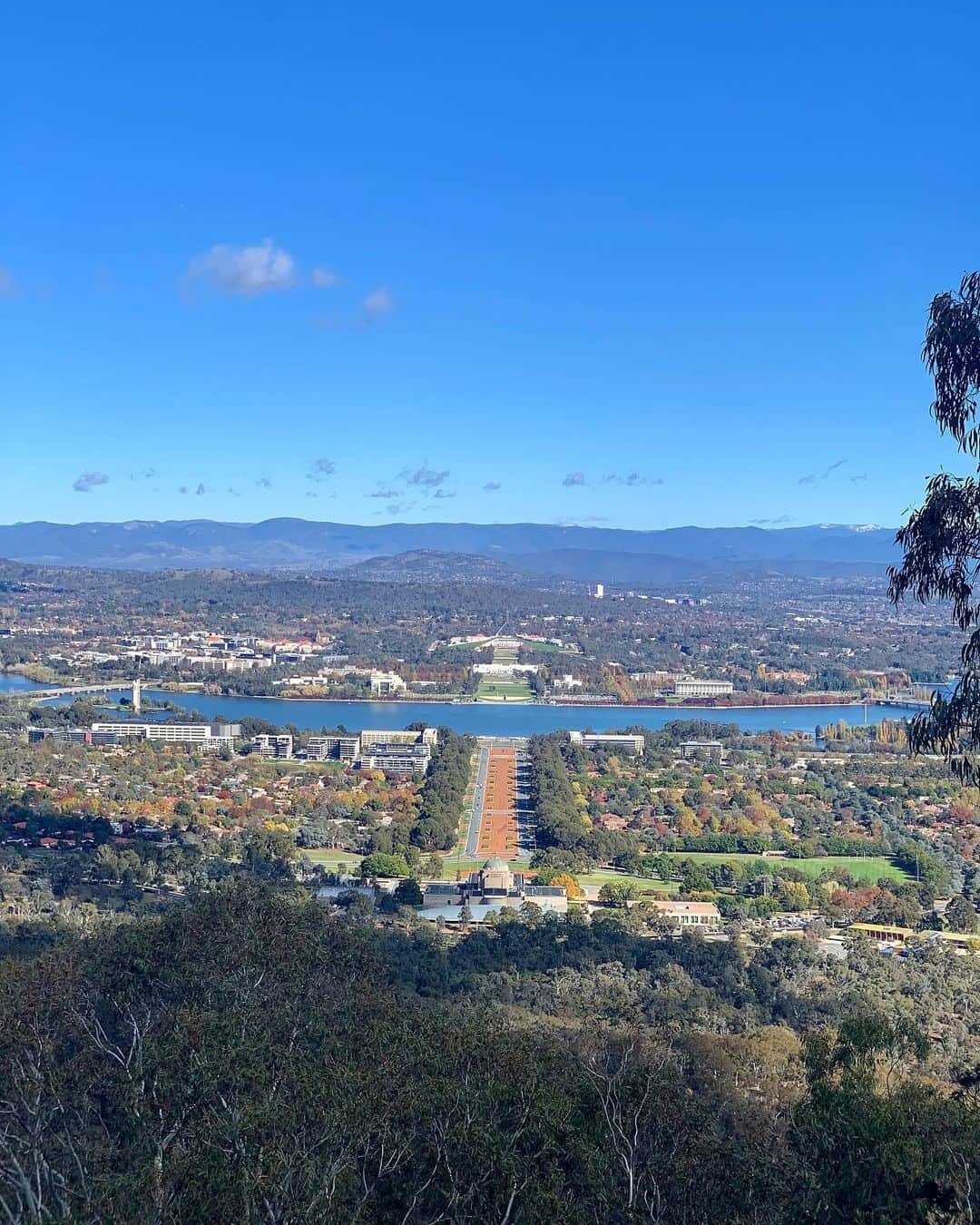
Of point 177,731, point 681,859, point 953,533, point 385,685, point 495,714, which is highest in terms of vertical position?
point 953,533

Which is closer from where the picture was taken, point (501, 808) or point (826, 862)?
point (826, 862)

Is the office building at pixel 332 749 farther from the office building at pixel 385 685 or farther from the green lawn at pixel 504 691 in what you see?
the green lawn at pixel 504 691

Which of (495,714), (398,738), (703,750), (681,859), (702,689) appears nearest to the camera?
(681,859)

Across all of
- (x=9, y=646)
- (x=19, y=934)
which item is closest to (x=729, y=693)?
(x=9, y=646)

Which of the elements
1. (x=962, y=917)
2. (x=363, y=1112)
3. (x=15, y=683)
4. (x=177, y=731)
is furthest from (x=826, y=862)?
(x=15, y=683)

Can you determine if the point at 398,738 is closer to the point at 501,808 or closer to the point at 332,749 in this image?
the point at 332,749

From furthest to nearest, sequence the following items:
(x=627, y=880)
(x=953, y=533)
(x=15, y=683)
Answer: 1. (x=15, y=683)
2. (x=627, y=880)
3. (x=953, y=533)

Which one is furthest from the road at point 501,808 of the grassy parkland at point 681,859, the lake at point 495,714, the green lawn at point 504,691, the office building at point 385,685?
the office building at point 385,685

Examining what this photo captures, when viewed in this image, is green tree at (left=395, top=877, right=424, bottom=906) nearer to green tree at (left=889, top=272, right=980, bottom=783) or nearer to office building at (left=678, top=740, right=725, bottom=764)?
green tree at (left=889, top=272, right=980, bottom=783)
